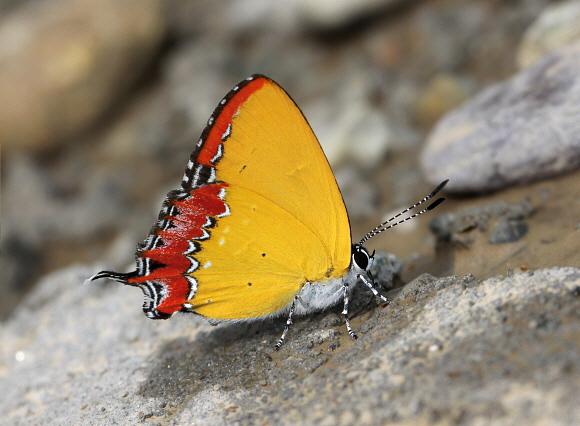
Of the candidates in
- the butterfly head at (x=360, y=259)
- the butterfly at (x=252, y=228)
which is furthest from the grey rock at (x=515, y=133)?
the butterfly head at (x=360, y=259)

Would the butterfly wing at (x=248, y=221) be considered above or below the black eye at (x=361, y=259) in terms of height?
above

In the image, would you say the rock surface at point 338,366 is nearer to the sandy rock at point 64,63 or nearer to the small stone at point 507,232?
the small stone at point 507,232

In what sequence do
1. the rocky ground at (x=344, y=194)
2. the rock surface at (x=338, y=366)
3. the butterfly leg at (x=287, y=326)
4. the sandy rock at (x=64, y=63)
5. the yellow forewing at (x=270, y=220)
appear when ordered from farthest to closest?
the sandy rock at (x=64, y=63) → the butterfly leg at (x=287, y=326) → the yellow forewing at (x=270, y=220) → the rocky ground at (x=344, y=194) → the rock surface at (x=338, y=366)

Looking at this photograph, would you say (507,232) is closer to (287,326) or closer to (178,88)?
(287,326)

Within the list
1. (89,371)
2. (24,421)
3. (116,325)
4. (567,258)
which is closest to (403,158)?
(567,258)

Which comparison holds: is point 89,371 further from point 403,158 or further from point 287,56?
point 287,56

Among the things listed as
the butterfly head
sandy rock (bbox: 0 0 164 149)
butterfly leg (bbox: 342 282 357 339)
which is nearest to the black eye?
the butterfly head
